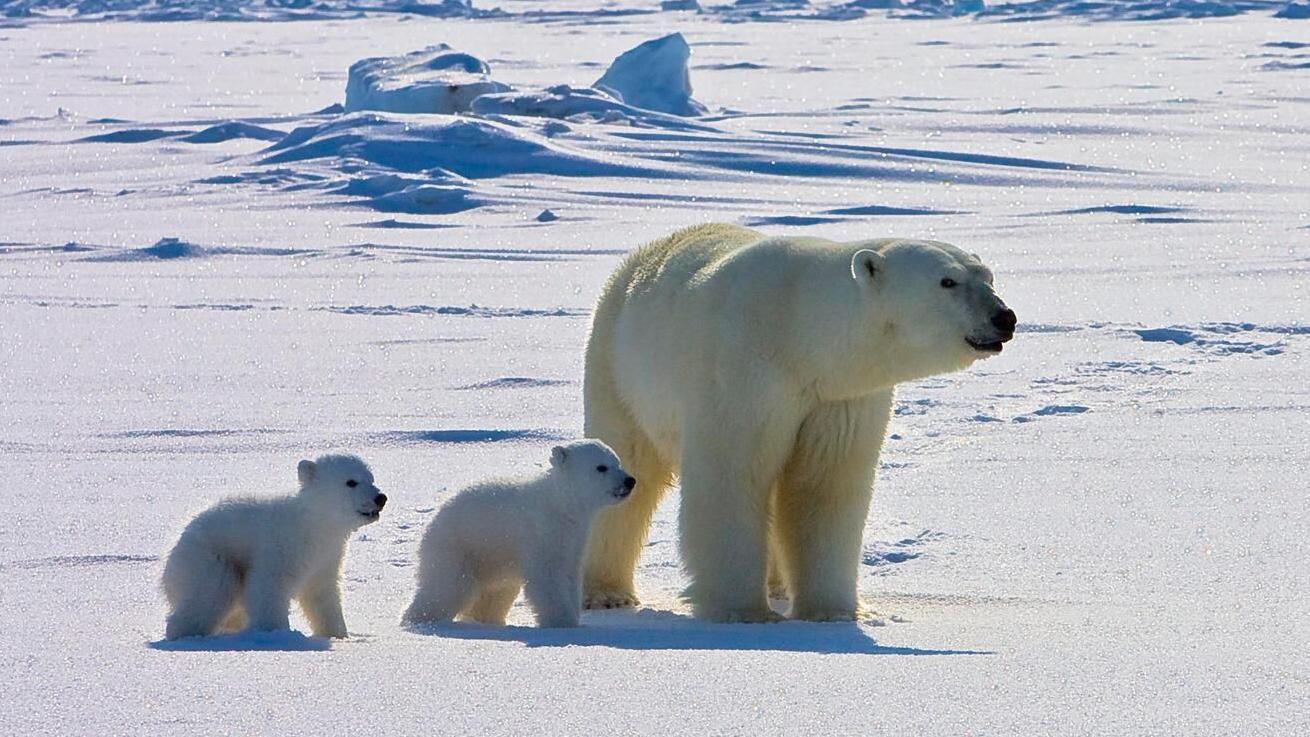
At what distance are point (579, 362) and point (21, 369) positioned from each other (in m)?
2.27

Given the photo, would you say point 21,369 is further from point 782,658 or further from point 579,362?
point 782,658

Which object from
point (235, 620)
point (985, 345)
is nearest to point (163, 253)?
point (235, 620)

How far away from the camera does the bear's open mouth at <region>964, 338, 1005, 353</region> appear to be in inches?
163

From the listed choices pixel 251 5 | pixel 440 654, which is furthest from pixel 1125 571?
pixel 251 5

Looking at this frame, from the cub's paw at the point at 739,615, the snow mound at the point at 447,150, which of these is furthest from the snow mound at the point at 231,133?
the cub's paw at the point at 739,615

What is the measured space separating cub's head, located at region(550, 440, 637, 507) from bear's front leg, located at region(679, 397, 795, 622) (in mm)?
197

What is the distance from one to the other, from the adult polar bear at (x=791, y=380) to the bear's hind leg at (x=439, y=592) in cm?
57

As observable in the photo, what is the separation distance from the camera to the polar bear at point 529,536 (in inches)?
169

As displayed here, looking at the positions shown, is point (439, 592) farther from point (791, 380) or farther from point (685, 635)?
point (791, 380)

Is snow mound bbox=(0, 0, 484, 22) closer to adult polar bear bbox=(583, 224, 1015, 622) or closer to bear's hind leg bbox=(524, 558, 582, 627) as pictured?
adult polar bear bbox=(583, 224, 1015, 622)

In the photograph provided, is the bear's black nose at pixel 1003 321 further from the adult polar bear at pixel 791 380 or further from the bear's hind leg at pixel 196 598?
the bear's hind leg at pixel 196 598

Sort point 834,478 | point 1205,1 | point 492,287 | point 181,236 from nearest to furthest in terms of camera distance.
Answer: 1. point 834,478
2. point 492,287
3. point 181,236
4. point 1205,1

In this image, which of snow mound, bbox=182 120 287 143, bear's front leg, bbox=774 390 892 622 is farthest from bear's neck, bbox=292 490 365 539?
snow mound, bbox=182 120 287 143

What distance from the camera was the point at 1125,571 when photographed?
469cm
